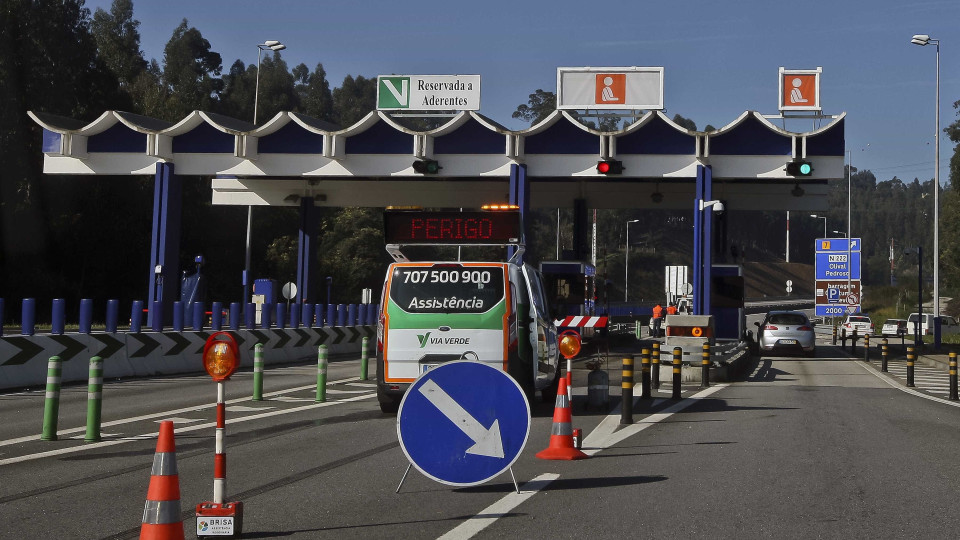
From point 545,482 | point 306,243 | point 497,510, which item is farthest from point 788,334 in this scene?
point 497,510

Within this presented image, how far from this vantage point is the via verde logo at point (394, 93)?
41469 mm

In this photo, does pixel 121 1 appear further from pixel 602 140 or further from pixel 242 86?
pixel 602 140

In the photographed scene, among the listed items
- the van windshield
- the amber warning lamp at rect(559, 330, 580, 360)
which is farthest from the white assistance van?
the amber warning lamp at rect(559, 330, 580, 360)

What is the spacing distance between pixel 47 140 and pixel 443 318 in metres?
27.6

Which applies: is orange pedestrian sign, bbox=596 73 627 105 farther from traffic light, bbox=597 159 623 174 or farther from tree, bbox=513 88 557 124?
tree, bbox=513 88 557 124

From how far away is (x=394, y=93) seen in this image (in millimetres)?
41750

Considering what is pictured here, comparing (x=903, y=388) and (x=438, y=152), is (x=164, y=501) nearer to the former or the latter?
(x=903, y=388)

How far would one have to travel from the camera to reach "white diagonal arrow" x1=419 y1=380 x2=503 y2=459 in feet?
28.8

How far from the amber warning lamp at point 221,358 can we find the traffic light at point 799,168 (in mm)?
31001

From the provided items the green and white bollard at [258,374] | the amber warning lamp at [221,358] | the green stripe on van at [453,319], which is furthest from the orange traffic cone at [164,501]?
the green and white bollard at [258,374]

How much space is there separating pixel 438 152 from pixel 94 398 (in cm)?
2669

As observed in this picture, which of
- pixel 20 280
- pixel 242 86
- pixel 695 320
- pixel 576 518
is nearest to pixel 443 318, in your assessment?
pixel 576 518

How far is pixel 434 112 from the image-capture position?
4153cm

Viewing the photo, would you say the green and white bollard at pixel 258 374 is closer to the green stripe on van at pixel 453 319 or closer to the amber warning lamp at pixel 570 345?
the green stripe on van at pixel 453 319
